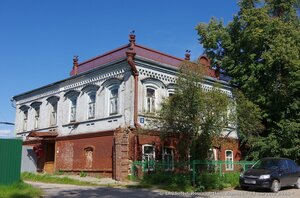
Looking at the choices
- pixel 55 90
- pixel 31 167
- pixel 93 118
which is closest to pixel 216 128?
pixel 93 118

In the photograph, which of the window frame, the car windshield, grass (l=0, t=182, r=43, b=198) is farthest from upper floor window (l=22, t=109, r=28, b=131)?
the car windshield

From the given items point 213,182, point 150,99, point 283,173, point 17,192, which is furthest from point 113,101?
point 17,192

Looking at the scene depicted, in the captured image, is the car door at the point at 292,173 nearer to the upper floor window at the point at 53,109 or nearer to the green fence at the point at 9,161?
the green fence at the point at 9,161

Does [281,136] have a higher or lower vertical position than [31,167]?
higher

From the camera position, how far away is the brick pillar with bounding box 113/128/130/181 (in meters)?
21.4

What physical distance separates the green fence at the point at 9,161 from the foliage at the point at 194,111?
7214 mm

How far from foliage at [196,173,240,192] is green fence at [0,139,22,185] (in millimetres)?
7891

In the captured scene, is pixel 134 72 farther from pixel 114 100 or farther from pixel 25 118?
pixel 25 118

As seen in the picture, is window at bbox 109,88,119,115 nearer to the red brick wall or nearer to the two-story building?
the two-story building

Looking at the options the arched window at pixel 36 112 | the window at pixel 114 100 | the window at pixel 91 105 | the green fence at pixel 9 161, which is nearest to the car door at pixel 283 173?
the window at pixel 114 100

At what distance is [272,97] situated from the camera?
27.1 m

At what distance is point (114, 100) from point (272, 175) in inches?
403

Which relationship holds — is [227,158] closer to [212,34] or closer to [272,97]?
[272,97]

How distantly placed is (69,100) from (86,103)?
2.33 m
